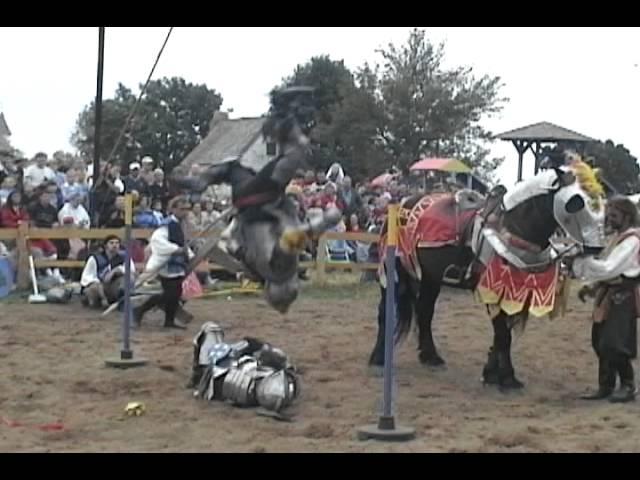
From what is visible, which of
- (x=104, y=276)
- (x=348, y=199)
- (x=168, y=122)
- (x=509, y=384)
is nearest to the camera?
(x=509, y=384)

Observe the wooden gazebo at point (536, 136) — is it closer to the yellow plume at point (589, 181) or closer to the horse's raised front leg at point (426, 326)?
the horse's raised front leg at point (426, 326)

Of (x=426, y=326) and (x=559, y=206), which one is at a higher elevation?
(x=559, y=206)

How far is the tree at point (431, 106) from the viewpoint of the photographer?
142 ft

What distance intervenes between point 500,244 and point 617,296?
3.11 ft

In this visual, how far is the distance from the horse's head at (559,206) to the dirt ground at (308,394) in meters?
1.28

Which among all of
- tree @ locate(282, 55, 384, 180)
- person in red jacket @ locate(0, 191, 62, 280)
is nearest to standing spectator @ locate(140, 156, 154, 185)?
person in red jacket @ locate(0, 191, 62, 280)

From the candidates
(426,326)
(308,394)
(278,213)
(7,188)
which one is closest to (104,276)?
(7,188)

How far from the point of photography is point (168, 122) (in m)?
32.7

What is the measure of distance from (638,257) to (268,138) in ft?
9.81

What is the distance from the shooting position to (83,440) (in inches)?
273

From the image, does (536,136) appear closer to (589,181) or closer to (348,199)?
(348,199)

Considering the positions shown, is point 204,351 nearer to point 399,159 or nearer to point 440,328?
point 440,328

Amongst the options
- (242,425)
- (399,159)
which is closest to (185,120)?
(399,159)

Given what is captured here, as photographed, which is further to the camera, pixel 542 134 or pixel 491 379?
pixel 542 134
